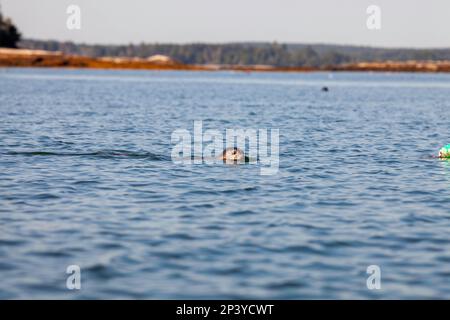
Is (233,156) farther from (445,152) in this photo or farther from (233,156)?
(445,152)

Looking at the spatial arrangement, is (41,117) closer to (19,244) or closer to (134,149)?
(134,149)

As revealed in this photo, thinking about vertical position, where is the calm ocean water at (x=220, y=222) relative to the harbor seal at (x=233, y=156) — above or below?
below

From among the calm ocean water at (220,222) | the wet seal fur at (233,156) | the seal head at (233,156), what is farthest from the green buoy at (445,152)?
the seal head at (233,156)

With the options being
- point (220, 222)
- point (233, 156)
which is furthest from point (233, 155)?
point (220, 222)

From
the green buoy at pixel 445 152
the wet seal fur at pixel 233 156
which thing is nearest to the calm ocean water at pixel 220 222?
the green buoy at pixel 445 152

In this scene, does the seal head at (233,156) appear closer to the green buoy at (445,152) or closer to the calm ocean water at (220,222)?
the calm ocean water at (220,222)

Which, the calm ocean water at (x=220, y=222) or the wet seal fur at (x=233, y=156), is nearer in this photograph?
the calm ocean water at (x=220, y=222)

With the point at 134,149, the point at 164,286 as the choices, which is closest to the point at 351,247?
the point at 164,286

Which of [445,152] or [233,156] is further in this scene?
[445,152]

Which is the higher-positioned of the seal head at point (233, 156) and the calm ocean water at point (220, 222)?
the seal head at point (233, 156)

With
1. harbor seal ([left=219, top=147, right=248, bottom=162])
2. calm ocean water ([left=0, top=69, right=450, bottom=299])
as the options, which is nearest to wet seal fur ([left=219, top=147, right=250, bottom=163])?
harbor seal ([left=219, top=147, right=248, bottom=162])

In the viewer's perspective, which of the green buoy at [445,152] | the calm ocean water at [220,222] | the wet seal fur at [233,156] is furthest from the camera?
the green buoy at [445,152]

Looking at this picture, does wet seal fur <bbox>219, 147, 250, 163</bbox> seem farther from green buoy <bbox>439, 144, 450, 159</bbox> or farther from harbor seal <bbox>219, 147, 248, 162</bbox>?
green buoy <bbox>439, 144, 450, 159</bbox>

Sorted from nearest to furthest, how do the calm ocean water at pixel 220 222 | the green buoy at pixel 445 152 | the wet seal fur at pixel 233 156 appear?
the calm ocean water at pixel 220 222
the wet seal fur at pixel 233 156
the green buoy at pixel 445 152
